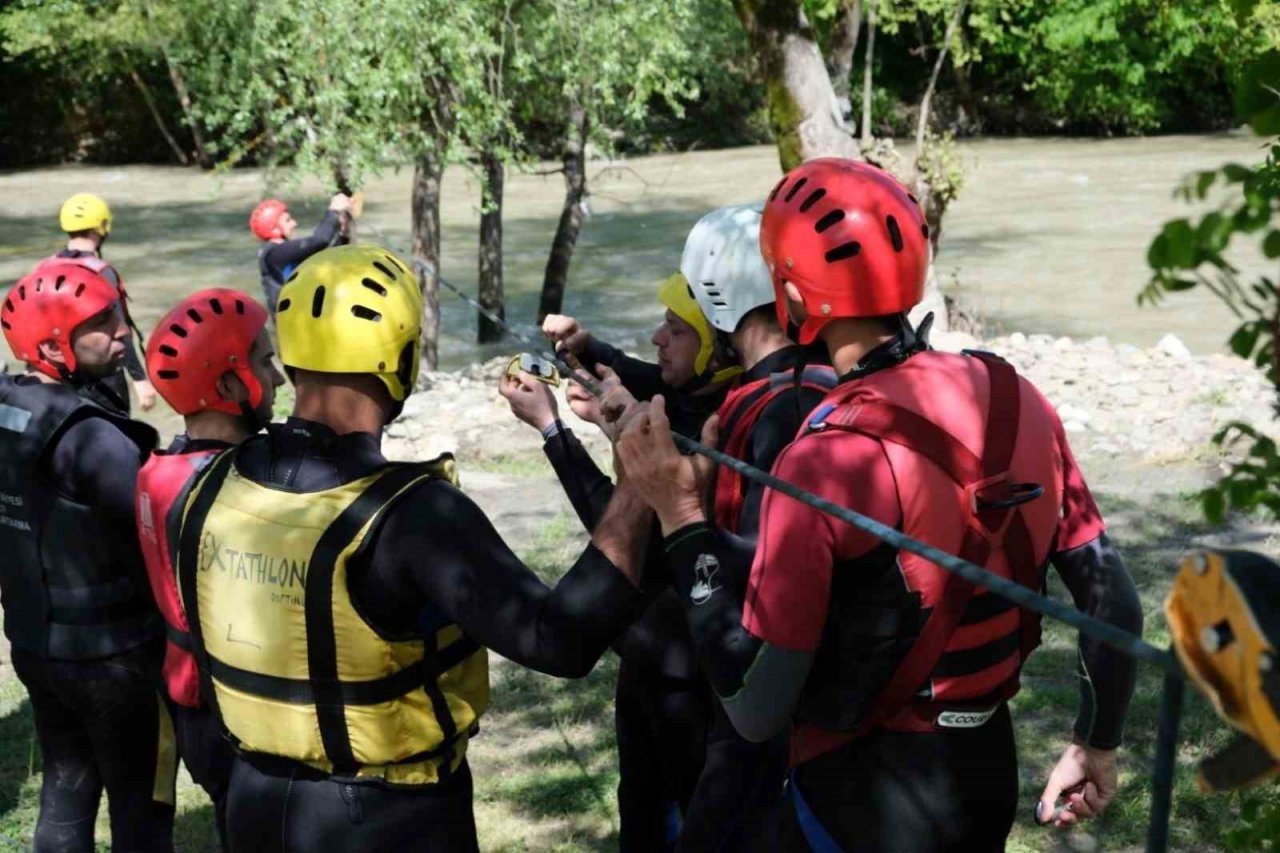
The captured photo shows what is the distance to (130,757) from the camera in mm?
4453

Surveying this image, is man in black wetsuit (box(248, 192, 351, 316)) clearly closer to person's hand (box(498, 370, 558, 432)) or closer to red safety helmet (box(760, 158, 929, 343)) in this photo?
person's hand (box(498, 370, 558, 432))

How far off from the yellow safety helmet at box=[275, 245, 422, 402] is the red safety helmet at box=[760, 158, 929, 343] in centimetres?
75

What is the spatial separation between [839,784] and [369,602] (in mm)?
924

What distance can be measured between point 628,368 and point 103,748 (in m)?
1.93

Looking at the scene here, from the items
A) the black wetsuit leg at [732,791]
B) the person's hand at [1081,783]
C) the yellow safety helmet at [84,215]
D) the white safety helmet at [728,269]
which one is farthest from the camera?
the yellow safety helmet at [84,215]

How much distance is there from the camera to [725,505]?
350cm

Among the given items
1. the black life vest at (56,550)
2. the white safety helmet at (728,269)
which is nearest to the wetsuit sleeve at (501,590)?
the white safety helmet at (728,269)

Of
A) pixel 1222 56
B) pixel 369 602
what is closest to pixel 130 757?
pixel 369 602

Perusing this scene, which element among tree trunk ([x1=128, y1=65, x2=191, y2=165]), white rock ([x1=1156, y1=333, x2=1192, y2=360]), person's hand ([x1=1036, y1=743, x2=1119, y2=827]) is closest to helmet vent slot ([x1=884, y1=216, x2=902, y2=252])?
person's hand ([x1=1036, y1=743, x2=1119, y2=827])

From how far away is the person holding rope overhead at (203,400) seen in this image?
3900 mm

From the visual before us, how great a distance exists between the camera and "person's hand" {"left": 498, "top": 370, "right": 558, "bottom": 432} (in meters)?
3.80

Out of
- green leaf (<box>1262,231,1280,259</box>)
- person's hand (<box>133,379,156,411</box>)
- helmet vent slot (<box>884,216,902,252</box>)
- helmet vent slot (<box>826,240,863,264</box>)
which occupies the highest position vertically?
green leaf (<box>1262,231,1280,259</box>)

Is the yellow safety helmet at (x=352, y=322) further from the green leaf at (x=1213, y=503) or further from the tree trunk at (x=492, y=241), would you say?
the tree trunk at (x=492, y=241)

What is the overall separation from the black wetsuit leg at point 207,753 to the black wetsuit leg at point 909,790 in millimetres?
1686
